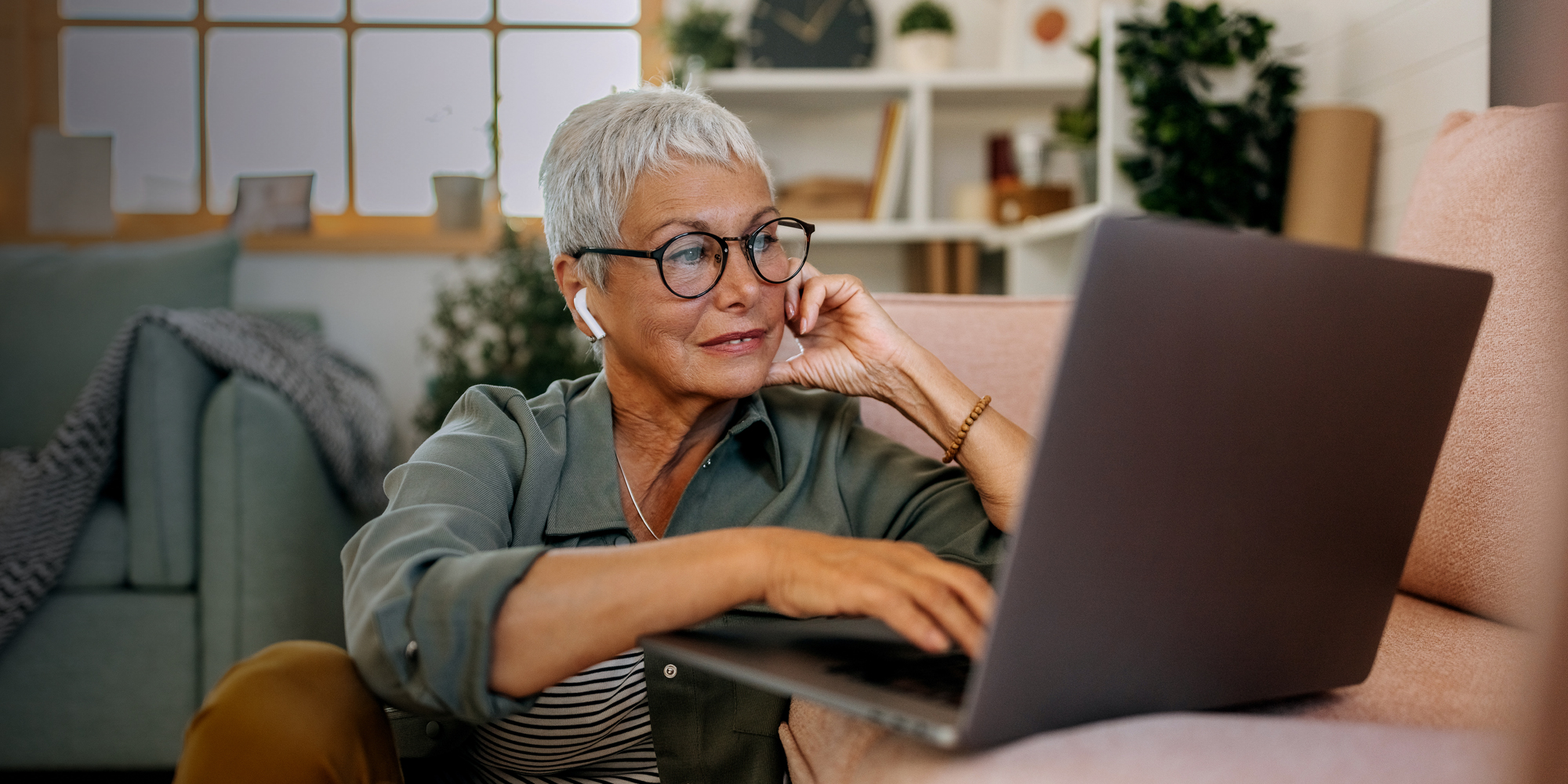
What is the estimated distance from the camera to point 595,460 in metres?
1.04

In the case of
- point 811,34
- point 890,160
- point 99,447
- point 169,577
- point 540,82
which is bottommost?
point 169,577

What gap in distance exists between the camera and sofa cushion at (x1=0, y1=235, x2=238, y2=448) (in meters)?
2.18

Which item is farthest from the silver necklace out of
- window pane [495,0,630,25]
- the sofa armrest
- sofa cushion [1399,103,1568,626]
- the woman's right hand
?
window pane [495,0,630,25]

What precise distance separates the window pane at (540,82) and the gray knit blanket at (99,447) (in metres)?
1.09

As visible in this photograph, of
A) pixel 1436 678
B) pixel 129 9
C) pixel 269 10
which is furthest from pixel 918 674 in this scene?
pixel 129 9

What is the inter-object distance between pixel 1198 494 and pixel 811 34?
2657 millimetres

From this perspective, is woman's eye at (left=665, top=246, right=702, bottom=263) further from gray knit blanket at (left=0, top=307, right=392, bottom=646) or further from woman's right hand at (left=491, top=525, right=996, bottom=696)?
gray knit blanket at (left=0, top=307, right=392, bottom=646)

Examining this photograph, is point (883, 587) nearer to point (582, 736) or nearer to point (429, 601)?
point (429, 601)

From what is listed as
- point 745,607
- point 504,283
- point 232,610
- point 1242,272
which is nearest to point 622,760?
point 745,607

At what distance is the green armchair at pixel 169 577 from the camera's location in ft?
5.90

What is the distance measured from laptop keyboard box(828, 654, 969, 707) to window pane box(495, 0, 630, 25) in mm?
2910

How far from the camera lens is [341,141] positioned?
3160mm

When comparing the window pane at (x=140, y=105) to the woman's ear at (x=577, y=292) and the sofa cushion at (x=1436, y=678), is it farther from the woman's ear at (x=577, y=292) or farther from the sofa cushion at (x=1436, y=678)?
the sofa cushion at (x=1436, y=678)

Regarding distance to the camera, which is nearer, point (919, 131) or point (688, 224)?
point (688, 224)
